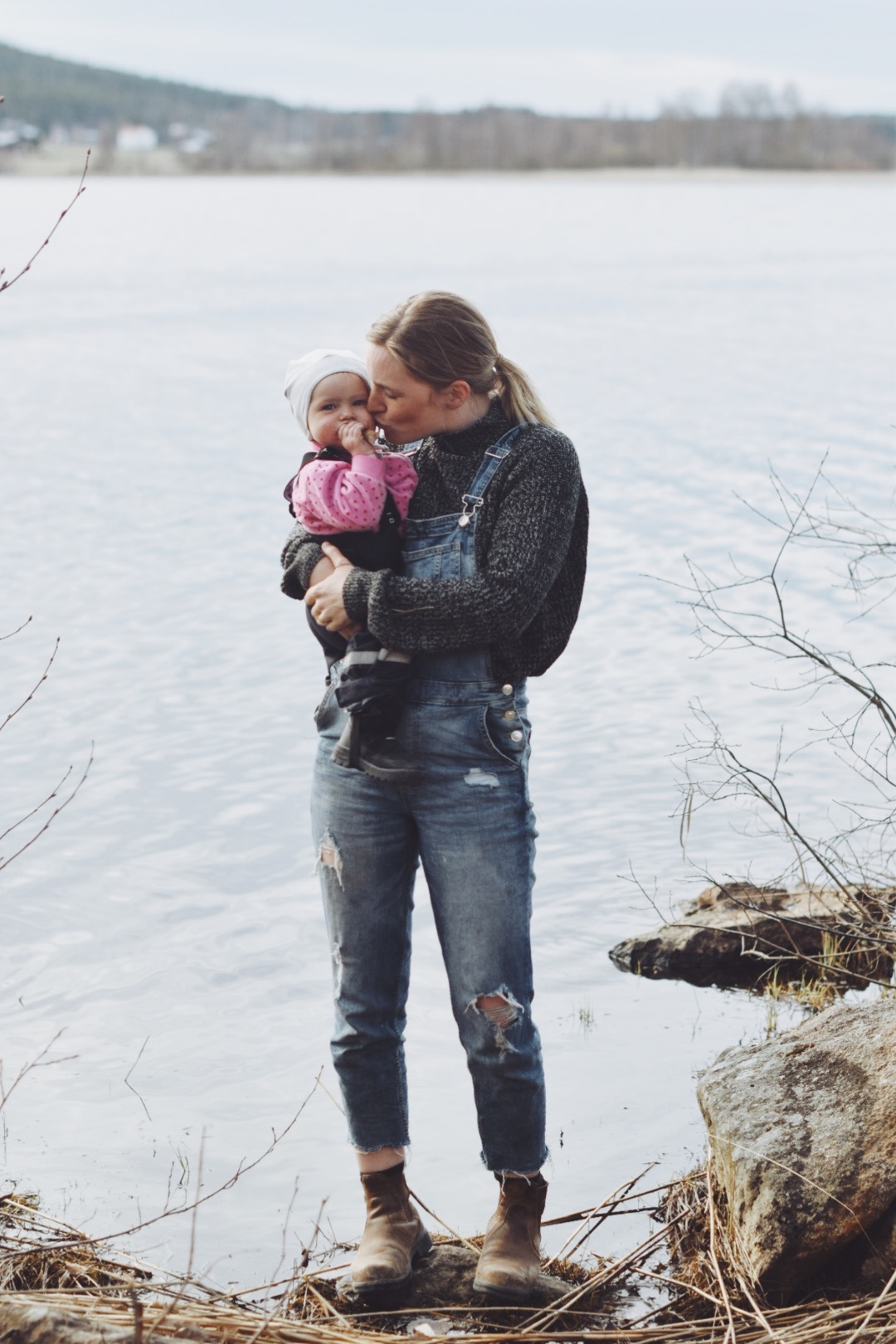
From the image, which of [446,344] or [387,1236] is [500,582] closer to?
[446,344]

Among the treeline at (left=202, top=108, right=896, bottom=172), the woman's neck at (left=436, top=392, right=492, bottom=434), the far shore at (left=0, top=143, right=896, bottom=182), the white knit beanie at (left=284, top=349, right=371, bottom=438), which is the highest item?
the treeline at (left=202, top=108, right=896, bottom=172)

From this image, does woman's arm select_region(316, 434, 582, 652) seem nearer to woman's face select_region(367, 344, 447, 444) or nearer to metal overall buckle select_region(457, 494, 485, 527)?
metal overall buckle select_region(457, 494, 485, 527)

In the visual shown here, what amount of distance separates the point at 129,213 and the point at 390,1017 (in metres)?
48.3

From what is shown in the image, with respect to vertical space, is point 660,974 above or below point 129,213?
below

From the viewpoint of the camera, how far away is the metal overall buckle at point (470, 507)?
277cm

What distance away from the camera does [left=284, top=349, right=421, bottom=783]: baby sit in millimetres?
2738

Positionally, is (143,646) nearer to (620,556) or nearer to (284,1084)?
(620,556)

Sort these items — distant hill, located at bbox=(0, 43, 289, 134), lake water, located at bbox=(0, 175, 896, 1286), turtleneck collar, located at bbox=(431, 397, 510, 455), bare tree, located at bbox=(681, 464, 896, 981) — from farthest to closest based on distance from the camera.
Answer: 1. distant hill, located at bbox=(0, 43, 289, 134)
2. lake water, located at bbox=(0, 175, 896, 1286)
3. bare tree, located at bbox=(681, 464, 896, 981)
4. turtleneck collar, located at bbox=(431, 397, 510, 455)

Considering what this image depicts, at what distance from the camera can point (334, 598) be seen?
2793 millimetres

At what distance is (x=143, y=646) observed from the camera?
32.7 feet

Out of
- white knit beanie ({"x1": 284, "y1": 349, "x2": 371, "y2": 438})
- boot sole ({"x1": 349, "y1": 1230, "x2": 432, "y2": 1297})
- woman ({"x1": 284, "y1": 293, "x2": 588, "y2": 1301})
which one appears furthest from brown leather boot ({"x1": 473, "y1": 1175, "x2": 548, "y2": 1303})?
white knit beanie ({"x1": 284, "y1": 349, "x2": 371, "y2": 438})

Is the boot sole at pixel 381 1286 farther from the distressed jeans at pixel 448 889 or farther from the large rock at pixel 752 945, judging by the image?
the large rock at pixel 752 945

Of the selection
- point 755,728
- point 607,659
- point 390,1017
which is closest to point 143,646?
point 607,659

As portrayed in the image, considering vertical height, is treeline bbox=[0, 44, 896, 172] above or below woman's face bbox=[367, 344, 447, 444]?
above
